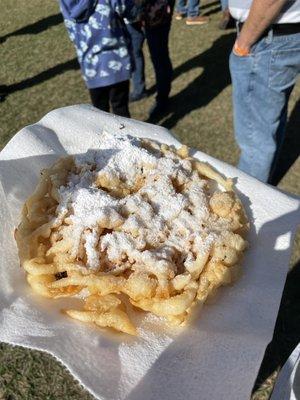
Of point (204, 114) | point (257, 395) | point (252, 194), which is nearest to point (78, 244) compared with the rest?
point (252, 194)

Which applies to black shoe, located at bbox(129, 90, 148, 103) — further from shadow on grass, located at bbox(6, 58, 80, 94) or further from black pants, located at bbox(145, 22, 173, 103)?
shadow on grass, located at bbox(6, 58, 80, 94)

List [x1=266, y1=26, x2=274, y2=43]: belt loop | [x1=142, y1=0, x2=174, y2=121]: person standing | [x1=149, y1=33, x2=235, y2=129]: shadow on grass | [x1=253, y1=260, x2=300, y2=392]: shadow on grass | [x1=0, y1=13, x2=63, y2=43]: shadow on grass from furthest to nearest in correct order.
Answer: [x1=0, y1=13, x2=63, y2=43]: shadow on grass, [x1=149, y1=33, x2=235, y2=129]: shadow on grass, [x1=142, y1=0, x2=174, y2=121]: person standing, [x1=266, y1=26, x2=274, y2=43]: belt loop, [x1=253, y1=260, x2=300, y2=392]: shadow on grass

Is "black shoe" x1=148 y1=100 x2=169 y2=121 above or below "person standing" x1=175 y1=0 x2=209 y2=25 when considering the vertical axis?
below

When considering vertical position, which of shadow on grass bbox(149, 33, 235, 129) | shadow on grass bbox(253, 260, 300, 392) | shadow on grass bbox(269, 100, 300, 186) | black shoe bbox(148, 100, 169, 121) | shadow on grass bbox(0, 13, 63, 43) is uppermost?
shadow on grass bbox(0, 13, 63, 43)

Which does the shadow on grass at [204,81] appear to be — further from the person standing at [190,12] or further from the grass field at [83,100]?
the person standing at [190,12]

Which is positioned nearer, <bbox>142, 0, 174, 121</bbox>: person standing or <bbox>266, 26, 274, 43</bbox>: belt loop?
<bbox>266, 26, 274, 43</bbox>: belt loop

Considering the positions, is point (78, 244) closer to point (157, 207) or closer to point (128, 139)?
point (157, 207)

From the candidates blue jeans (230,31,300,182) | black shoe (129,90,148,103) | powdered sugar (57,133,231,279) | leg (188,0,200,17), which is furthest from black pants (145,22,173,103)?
powdered sugar (57,133,231,279)

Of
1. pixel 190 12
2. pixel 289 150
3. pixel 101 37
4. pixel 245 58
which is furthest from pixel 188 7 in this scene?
pixel 245 58

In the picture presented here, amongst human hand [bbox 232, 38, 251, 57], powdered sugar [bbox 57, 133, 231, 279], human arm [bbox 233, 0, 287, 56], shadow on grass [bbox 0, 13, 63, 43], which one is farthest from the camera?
shadow on grass [bbox 0, 13, 63, 43]
